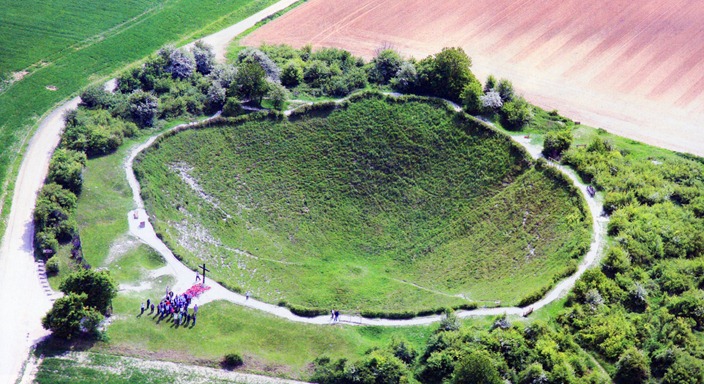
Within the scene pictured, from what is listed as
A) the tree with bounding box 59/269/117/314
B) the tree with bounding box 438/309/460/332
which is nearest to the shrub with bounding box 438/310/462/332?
the tree with bounding box 438/309/460/332

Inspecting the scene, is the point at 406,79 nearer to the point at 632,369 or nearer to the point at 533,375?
the point at 533,375

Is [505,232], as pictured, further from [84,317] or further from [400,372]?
[84,317]

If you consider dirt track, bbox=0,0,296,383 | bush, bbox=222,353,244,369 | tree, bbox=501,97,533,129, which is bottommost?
bush, bbox=222,353,244,369

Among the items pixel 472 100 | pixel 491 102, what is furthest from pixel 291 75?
pixel 491 102

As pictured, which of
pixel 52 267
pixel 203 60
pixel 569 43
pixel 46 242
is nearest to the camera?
pixel 52 267

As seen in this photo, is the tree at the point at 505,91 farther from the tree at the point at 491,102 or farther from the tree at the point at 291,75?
the tree at the point at 291,75

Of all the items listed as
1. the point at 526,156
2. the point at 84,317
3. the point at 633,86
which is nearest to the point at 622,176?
the point at 526,156

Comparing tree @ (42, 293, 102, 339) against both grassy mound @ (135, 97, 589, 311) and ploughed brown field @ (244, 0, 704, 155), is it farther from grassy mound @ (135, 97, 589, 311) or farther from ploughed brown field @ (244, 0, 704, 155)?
ploughed brown field @ (244, 0, 704, 155)

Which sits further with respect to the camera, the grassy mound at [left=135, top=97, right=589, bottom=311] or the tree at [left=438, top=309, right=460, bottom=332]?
the grassy mound at [left=135, top=97, right=589, bottom=311]
